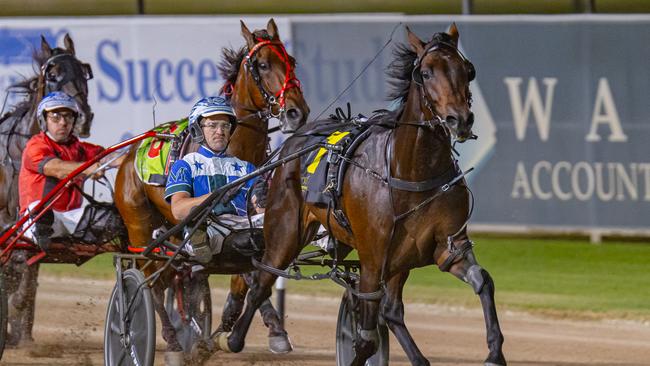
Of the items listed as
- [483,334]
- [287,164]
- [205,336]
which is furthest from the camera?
[483,334]

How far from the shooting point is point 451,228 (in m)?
6.15

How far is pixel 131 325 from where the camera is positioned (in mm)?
6859

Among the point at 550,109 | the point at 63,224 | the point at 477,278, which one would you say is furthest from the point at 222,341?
the point at 550,109

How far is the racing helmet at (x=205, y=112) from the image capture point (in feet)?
22.3

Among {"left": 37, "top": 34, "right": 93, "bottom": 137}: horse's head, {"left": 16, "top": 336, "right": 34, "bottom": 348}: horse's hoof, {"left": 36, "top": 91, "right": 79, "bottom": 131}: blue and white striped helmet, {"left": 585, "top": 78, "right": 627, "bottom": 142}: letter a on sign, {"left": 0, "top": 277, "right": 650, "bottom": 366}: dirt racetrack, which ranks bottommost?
{"left": 0, "top": 277, "right": 650, "bottom": 366}: dirt racetrack

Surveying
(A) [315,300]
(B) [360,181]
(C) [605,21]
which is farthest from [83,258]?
(C) [605,21]

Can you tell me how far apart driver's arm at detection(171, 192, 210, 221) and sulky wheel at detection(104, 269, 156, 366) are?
0.36 metres

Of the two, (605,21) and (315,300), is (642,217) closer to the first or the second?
(605,21)

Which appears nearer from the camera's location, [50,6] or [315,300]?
[315,300]

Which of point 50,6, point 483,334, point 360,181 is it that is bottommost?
point 483,334

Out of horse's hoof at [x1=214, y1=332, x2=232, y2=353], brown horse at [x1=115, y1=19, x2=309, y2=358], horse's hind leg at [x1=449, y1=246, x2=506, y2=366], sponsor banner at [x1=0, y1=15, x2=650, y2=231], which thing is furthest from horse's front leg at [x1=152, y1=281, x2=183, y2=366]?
sponsor banner at [x1=0, y1=15, x2=650, y2=231]

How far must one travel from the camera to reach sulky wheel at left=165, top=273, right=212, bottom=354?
7.98 meters

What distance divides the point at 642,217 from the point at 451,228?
5.48 m

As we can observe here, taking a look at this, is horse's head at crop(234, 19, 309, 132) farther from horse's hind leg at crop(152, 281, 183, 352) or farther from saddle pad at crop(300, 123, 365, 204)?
horse's hind leg at crop(152, 281, 183, 352)
